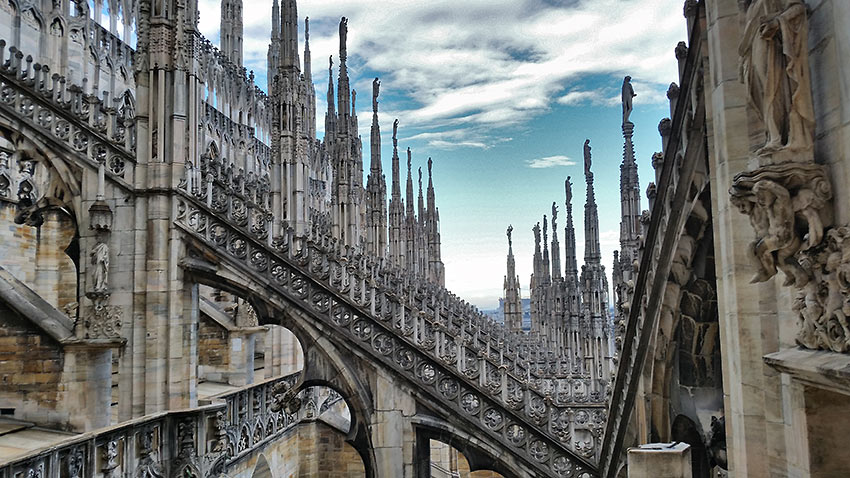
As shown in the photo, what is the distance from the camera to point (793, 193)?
355cm

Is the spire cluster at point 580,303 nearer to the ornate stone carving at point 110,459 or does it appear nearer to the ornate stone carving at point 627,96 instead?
the ornate stone carving at point 627,96

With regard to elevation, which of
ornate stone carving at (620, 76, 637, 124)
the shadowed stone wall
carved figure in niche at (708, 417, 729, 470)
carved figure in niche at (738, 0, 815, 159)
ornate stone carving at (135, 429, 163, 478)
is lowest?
the shadowed stone wall

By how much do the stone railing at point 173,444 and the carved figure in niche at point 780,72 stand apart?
27.7 feet

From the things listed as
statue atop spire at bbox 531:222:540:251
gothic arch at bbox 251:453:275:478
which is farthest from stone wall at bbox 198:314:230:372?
statue atop spire at bbox 531:222:540:251

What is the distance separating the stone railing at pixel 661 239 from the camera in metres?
6.14

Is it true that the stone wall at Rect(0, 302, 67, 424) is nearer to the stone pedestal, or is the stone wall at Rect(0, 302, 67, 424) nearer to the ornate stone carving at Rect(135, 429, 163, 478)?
the ornate stone carving at Rect(135, 429, 163, 478)

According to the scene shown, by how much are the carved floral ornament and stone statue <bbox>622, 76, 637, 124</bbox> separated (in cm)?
1252

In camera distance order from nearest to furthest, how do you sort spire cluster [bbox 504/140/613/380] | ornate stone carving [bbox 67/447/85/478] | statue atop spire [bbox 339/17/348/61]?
ornate stone carving [bbox 67/447/85/478] → spire cluster [bbox 504/140/613/380] → statue atop spire [bbox 339/17/348/61]

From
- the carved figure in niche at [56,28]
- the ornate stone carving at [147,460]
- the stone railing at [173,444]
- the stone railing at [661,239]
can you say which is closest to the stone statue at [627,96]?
the stone railing at [661,239]

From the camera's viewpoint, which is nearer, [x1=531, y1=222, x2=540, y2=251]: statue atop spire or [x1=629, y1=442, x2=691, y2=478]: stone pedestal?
[x1=629, y1=442, x2=691, y2=478]: stone pedestal

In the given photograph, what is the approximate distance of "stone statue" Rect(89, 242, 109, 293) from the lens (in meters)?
11.5

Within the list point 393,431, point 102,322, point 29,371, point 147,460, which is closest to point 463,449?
point 393,431

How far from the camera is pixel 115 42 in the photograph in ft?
90.1

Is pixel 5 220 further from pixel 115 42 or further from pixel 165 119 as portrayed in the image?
pixel 115 42
